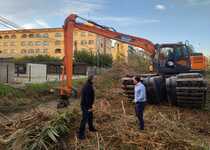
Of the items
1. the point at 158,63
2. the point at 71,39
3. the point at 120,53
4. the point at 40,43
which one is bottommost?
the point at 158,63

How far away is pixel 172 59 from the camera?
13.9 metres

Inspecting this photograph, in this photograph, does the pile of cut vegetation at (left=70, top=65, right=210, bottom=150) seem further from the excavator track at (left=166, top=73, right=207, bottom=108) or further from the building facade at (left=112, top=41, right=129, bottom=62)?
the building facade at (left=112, top=41, right=129, bottom=62)

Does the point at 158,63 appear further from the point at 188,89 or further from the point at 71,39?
the point at 71,39

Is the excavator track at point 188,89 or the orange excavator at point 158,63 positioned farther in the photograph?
the orange excavator at point 158,63

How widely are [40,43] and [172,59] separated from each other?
72499 millimetres

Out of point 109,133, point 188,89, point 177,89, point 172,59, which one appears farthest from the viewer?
point 172,59

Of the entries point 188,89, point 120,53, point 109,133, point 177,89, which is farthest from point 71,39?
point 120,53

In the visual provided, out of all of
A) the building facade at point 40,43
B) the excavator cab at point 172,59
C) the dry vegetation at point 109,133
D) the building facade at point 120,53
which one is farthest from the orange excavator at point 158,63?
A: the building facade at point 40,43

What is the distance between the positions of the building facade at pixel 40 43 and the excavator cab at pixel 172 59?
6389cm

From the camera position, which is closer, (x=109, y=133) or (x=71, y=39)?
(x=109, y=133)

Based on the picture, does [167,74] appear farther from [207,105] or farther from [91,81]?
[91,81]

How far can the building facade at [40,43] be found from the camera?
79000 millimetres

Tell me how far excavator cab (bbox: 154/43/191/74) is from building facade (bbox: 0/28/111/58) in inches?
2515

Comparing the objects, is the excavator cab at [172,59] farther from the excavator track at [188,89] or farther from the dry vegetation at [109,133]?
the dry vegetation at [109,133]
